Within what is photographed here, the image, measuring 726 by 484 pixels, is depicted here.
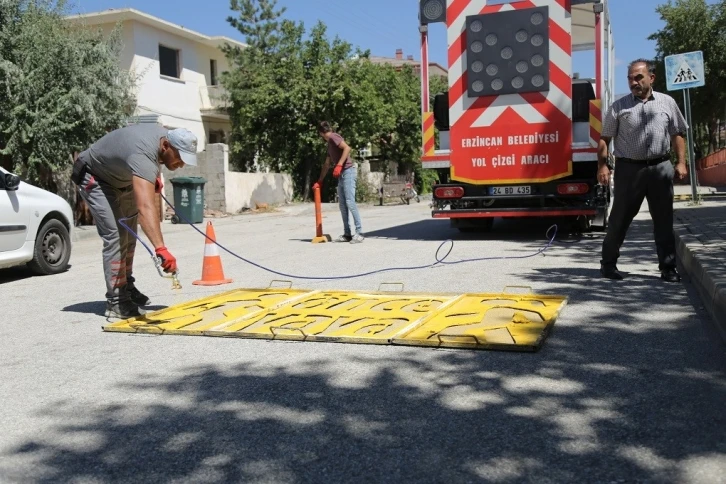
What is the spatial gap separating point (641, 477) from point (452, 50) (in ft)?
29.7

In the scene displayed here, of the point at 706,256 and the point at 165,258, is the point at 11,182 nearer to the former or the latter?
the point at 165,258

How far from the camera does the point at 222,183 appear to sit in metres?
23.1

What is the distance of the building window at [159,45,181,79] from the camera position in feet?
96.1

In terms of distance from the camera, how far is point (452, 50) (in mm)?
11016

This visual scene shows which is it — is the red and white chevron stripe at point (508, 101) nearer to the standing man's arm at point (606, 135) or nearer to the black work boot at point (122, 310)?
the standing man's arm at point (606, 135)

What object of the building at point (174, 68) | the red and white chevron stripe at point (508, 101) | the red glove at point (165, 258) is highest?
the building at point (174, 68)

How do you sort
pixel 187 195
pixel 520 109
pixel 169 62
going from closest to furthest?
pixel 520 109
pixel 187 195
pixel 169 62

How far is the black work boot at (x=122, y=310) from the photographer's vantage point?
19.7 feet

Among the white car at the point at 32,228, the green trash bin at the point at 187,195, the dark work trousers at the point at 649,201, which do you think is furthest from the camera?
the green trash bin at the point at 187,195

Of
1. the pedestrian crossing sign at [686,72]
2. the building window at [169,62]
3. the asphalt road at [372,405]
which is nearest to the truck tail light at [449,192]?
the asphalt road at [372,405]

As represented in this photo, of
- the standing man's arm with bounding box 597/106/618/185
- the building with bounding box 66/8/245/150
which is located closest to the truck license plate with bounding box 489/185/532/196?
the standing man's arm with bounding box 597/106/618/185

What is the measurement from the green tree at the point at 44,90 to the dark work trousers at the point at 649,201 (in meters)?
11.8

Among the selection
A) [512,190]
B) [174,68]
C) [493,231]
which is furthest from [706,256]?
[174,68]

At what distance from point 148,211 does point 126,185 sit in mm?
1062
